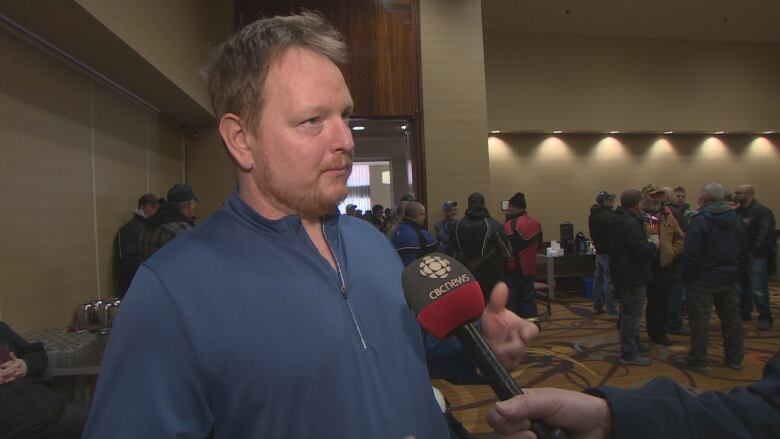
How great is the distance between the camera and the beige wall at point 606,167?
8.94m

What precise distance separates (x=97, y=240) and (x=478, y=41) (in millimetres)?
5507

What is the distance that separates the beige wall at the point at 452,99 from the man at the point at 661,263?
246 cm

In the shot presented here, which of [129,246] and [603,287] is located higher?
[129,246]

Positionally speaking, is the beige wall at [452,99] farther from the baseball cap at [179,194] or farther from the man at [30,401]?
the man at [30,401]

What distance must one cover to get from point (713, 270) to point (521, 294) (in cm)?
196

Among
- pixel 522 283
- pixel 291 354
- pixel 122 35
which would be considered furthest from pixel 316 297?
pixel 522 283

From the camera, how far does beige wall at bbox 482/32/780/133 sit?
8.74 meters

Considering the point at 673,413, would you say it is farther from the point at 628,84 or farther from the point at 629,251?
the point at 628,84

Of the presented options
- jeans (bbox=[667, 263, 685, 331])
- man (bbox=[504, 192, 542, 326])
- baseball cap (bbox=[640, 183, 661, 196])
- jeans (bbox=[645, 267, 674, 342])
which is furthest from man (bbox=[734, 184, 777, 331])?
man (bbox=[504, 192, 542, 326])

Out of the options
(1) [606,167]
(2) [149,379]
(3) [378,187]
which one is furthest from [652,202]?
(3) [378,187]

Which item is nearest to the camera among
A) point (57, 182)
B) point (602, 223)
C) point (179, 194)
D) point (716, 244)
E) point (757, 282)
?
point (57, 182)

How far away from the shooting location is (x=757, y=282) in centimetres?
542

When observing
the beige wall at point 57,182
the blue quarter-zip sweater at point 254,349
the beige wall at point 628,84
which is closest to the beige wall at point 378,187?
the beige wall at point 628,84

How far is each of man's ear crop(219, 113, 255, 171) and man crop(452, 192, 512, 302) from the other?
3.81m
